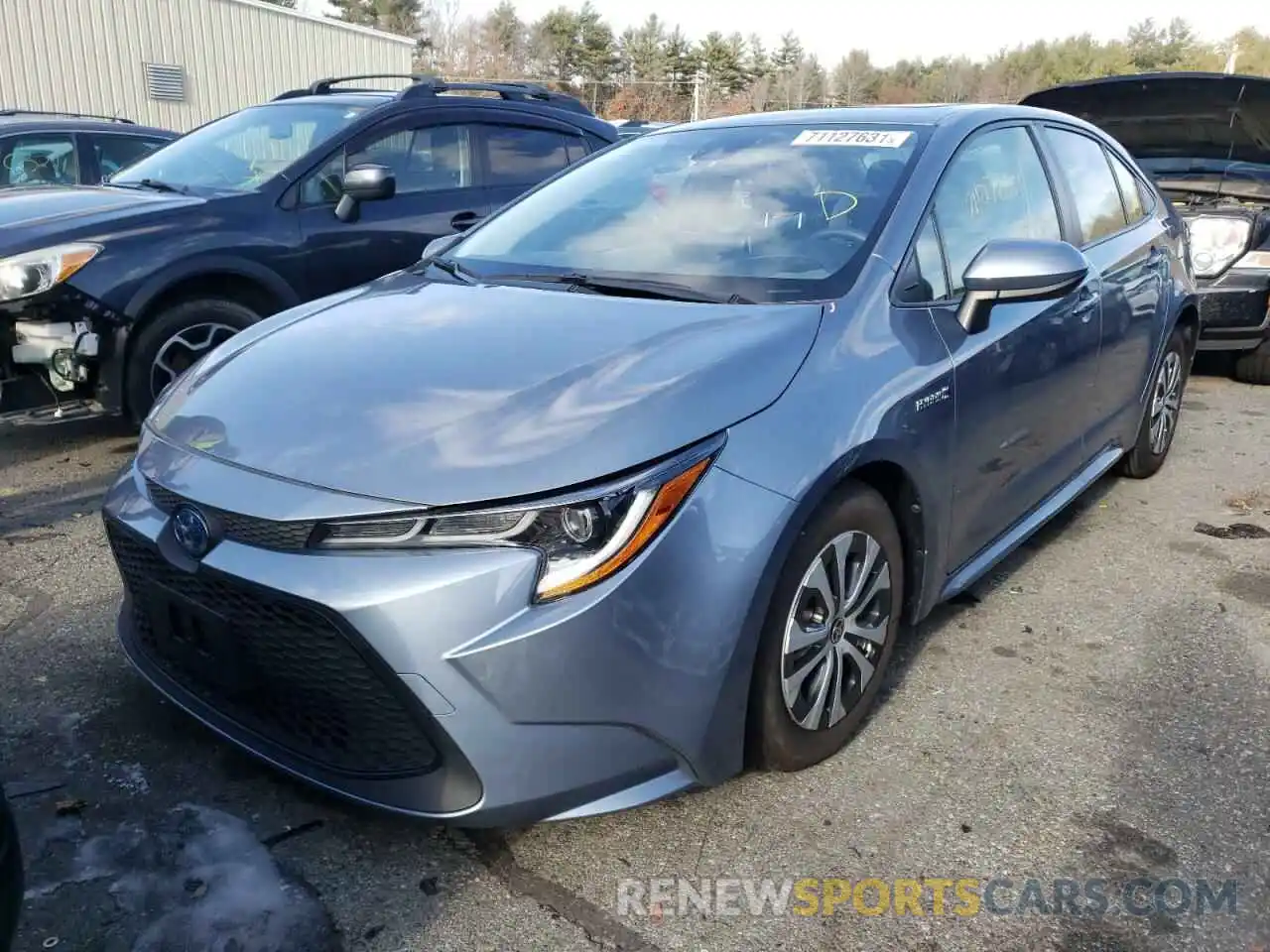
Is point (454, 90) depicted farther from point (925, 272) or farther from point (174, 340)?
point (925, 272)

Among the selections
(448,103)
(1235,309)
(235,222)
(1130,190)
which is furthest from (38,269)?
(1235,309)

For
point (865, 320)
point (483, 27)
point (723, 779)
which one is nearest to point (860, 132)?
point (865, 320)

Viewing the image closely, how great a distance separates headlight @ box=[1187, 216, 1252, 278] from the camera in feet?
19.8

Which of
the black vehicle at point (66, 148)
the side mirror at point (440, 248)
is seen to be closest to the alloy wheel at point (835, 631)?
the side mirror at point (440, 248)

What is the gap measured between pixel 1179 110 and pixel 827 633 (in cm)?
602

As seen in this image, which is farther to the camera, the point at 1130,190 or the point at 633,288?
the point at 1130,190

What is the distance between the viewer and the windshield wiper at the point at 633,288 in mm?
2600

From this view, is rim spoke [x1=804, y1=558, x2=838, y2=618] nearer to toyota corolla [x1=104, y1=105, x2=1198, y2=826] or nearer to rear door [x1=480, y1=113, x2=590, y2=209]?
toyota corolla [x1=104, y1=105, x2=1198, y2=826]

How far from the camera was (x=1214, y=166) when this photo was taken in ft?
22.6

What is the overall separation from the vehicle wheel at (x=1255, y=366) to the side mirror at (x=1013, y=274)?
4631mm

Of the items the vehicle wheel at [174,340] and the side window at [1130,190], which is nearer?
the side window at [1130,190]

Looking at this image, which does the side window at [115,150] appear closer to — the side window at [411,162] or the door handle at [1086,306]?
the side window at [411,162]

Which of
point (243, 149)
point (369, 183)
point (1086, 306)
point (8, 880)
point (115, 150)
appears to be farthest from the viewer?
point (115, 150)

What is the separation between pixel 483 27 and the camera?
5050 cm
